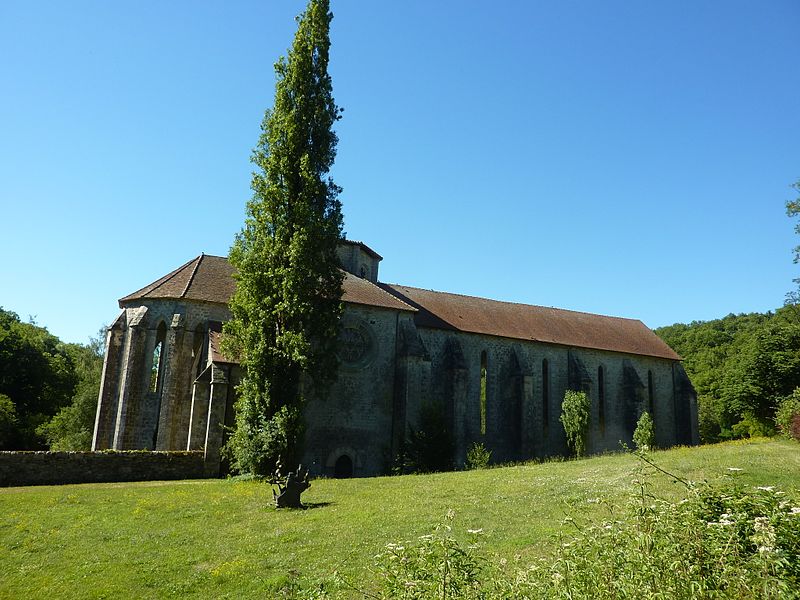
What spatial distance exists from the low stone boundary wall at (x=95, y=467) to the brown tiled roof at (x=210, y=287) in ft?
24.7

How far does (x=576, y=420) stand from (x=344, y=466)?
1275 cm

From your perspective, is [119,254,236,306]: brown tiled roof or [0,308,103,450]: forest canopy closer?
[119,254,236,306]: brown tiled roof

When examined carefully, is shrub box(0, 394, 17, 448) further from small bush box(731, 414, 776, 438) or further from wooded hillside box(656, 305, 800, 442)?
wooded hillside box(656, 305, 800, 442)

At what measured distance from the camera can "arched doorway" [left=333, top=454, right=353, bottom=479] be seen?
2809cm

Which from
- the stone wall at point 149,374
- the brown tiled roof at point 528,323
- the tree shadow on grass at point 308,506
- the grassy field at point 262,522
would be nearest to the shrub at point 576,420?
Result: the brown tiled roof at point 528,323

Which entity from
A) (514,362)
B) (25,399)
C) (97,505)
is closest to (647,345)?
(514,362)

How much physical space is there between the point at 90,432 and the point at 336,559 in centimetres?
3354

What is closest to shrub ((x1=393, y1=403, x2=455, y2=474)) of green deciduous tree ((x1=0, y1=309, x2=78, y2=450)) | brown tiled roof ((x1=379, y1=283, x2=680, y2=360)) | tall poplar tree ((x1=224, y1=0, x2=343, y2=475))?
tall poplar tree ((x1=224, y1=0, x2=343, y2=475))

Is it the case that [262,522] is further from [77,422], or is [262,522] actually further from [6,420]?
[77,422]

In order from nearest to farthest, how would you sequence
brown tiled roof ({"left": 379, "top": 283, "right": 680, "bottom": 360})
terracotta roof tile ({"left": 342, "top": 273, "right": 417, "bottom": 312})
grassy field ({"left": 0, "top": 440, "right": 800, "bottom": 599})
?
grassy field ({"left": 0, "top": 440, "right": 800, "bottom": 599})
terracotta roof tile ({"left": 342, "top": 273, "right": 417, "bottom": 312})
brown tiled roof ({"left": 379, "top": 283, "right": 680, "bottom": 360})

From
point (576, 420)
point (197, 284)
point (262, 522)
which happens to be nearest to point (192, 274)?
point (197, 284)

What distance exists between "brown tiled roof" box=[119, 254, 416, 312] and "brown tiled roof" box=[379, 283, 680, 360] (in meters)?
2.82

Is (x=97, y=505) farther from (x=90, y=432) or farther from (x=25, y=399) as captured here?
(x=25, y=399)

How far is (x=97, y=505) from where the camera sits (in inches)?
641
